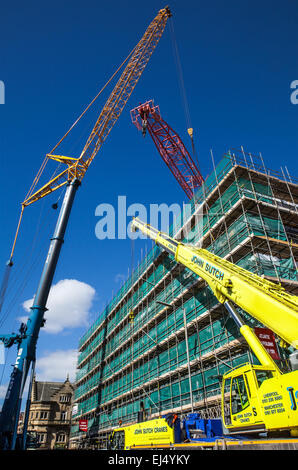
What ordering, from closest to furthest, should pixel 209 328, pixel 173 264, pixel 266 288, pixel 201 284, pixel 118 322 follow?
pixel 266 288, pixel 209 328, pixel 201 284, pixel 173 264, pixel 118 322

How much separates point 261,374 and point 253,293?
2767 millimetres

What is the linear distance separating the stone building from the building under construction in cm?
2446

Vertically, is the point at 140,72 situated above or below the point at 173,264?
above

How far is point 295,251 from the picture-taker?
18.9 m

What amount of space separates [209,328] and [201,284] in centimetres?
325

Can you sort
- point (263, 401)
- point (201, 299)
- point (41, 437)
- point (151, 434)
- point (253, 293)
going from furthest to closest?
point (41, 437) < point (201, 299) < point (151, 434) < point (253, 293) < point (263, 401)

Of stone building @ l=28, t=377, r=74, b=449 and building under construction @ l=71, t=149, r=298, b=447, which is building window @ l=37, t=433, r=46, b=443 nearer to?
stone building @ l=28, t=377, r=74, b=449

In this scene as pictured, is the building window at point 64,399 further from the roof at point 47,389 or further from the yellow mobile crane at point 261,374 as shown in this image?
the yellow mobile crane at point 261,374

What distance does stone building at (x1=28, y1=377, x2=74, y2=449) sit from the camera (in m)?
53.0

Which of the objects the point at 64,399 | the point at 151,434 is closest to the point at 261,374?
the point at 151,434

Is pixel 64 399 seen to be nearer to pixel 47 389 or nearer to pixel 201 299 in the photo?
pixel 47 389

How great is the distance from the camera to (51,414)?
55875mm
